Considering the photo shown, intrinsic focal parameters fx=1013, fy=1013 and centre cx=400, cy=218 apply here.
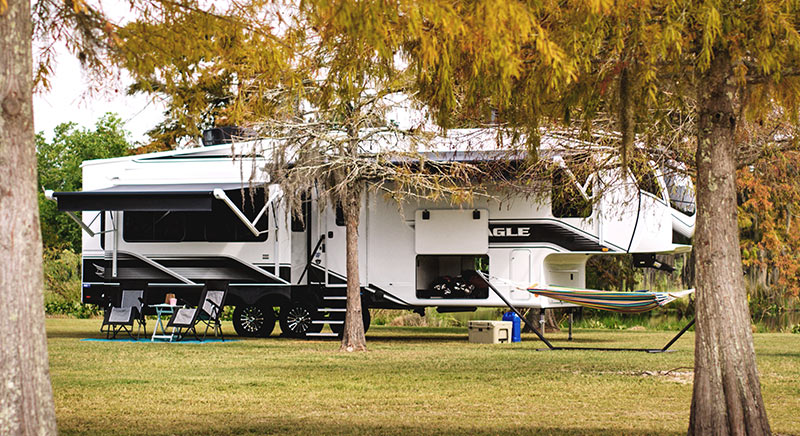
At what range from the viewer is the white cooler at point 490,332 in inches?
649

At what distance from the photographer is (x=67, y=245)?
111 ft

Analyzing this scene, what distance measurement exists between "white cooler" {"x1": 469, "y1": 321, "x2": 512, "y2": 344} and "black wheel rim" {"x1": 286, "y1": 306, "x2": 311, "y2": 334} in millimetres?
2804

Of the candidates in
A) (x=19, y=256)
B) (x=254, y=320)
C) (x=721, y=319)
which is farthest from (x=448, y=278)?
(x=19, y=256)

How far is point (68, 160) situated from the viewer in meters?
39.1

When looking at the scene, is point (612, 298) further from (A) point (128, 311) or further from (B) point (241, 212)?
(A) point (128, 311)

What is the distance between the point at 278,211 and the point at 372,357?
4.56 m

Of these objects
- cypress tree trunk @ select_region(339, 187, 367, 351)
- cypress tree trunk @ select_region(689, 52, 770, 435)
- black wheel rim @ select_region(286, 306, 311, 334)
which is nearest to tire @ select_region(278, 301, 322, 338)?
black wheel rim @ select_region(286, 306, 311, 334)

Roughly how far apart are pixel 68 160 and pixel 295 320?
2477cm

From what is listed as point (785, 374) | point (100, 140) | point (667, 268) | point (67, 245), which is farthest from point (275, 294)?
point (100, 140)

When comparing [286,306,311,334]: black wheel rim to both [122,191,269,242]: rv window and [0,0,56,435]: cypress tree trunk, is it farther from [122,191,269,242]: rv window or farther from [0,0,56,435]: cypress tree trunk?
[0,0,56,435]: cypress tree trunk

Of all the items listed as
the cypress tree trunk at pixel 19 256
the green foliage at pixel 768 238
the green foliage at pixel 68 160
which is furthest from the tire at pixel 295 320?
the green foliage at pixel 68 160

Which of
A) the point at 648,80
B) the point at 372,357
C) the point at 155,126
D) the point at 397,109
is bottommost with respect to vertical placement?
the point at 372,357

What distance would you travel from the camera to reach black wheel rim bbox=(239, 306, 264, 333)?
17547mm

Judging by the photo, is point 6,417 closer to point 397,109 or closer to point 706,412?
point 706,412
